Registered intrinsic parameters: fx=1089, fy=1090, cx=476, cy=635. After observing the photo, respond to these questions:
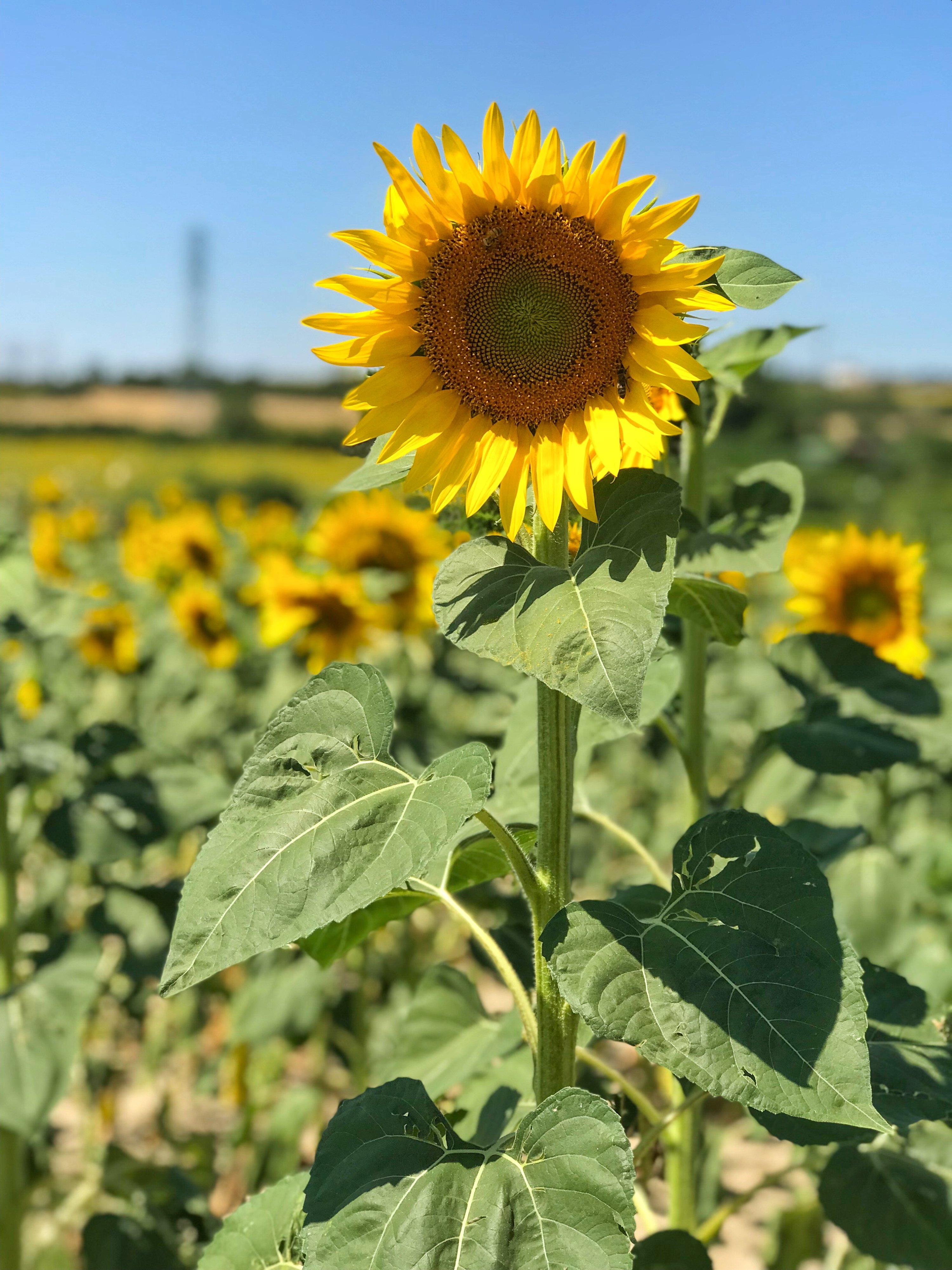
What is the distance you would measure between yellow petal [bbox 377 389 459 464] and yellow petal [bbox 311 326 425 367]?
0.14 feet

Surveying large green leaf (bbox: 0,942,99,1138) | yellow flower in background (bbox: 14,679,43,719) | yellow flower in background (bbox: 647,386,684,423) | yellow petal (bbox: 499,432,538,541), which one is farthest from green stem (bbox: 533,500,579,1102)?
yellow flower in background (bbox: 14,679,43,719)

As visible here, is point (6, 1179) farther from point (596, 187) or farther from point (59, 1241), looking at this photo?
point (596, 187)

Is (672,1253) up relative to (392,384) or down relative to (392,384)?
down

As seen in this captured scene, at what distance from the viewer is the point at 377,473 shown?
1093 mm

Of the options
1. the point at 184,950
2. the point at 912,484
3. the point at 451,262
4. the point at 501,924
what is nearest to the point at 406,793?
the point at 184,950

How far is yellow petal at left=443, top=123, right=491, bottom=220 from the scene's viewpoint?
0.96 metres

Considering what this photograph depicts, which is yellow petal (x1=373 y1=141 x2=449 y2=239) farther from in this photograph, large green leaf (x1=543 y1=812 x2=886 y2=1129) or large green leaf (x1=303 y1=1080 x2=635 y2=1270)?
large green leaf (x1=303 y1=1080 x2=635 y2=1270)

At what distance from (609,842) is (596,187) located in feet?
9.96

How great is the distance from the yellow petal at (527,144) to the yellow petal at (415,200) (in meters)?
0.08

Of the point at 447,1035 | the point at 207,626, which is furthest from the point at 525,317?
the point at 207,626

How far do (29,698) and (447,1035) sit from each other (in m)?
2.33

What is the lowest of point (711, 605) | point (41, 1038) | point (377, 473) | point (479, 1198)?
point (41, 1038)

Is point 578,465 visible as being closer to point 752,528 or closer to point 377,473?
point 377,473

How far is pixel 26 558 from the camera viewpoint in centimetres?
199
